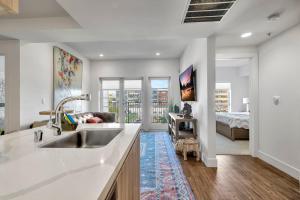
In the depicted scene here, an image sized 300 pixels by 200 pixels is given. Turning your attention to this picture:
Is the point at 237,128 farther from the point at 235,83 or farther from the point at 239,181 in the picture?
the point at 235,83

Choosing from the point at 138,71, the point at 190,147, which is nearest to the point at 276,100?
the point at 190,147

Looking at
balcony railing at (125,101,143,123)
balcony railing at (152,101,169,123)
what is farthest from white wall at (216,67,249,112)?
balcony railing at (125,101,143,123)

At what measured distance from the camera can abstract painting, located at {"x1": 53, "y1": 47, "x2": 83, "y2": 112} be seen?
13.0 feet

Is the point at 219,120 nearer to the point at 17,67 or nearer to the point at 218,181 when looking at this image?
the point at 218,181

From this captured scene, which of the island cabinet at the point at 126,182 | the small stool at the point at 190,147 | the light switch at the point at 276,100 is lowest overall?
the small stool at the point at 190,147

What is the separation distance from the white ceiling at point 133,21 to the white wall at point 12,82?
0.30 meters

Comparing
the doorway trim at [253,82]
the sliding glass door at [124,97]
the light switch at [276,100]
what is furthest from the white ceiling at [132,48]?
the light switch at [276,100]

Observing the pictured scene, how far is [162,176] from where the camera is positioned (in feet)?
8.27

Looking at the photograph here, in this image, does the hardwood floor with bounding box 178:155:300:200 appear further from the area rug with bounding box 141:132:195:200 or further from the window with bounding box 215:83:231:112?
the window with bounding box 215:83:231:112

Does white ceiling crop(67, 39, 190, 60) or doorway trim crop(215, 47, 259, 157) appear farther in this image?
white ceiling crop(67, 39, 190, 60)

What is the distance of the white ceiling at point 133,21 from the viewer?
197 centimetres

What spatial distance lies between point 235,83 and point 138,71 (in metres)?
4.50

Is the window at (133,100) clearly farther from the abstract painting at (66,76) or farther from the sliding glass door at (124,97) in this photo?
the abstract painting at (66,76)

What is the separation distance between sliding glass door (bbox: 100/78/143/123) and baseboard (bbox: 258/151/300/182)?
3928 millimetres
